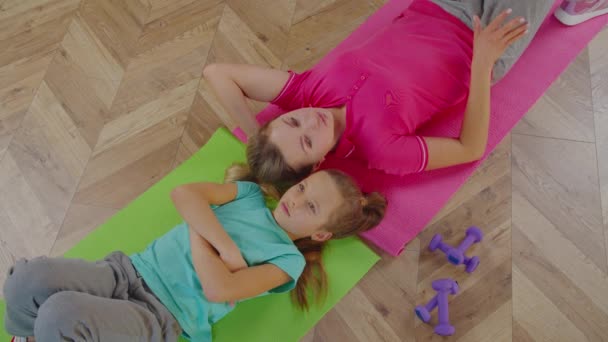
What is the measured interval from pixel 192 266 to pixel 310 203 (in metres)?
0.32

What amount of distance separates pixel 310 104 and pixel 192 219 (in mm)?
488

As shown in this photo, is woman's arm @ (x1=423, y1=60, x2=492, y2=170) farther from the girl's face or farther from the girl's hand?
the girl's face

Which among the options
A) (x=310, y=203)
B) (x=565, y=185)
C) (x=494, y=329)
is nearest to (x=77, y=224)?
(x=310, y=203)

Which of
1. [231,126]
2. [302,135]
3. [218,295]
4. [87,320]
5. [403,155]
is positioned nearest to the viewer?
[87,320]

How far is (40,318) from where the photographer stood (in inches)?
40.0

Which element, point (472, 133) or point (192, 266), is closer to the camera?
point (192, 266)

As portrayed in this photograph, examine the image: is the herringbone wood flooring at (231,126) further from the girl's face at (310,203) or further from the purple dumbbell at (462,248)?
the girl's face at (310,203)

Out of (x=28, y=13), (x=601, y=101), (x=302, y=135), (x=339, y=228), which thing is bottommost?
(x=601, y=101)

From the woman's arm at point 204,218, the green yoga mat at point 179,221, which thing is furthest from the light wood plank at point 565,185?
the woman's arm at point 204,218

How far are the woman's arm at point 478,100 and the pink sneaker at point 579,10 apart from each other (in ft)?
1.20

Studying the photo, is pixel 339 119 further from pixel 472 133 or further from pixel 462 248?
pixel 462 248

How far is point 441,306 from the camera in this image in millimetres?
1269

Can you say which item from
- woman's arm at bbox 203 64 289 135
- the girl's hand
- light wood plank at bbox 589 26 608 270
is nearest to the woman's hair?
woman's arm at bbox 203 64 289 135

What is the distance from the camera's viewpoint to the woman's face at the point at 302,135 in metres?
1.22
